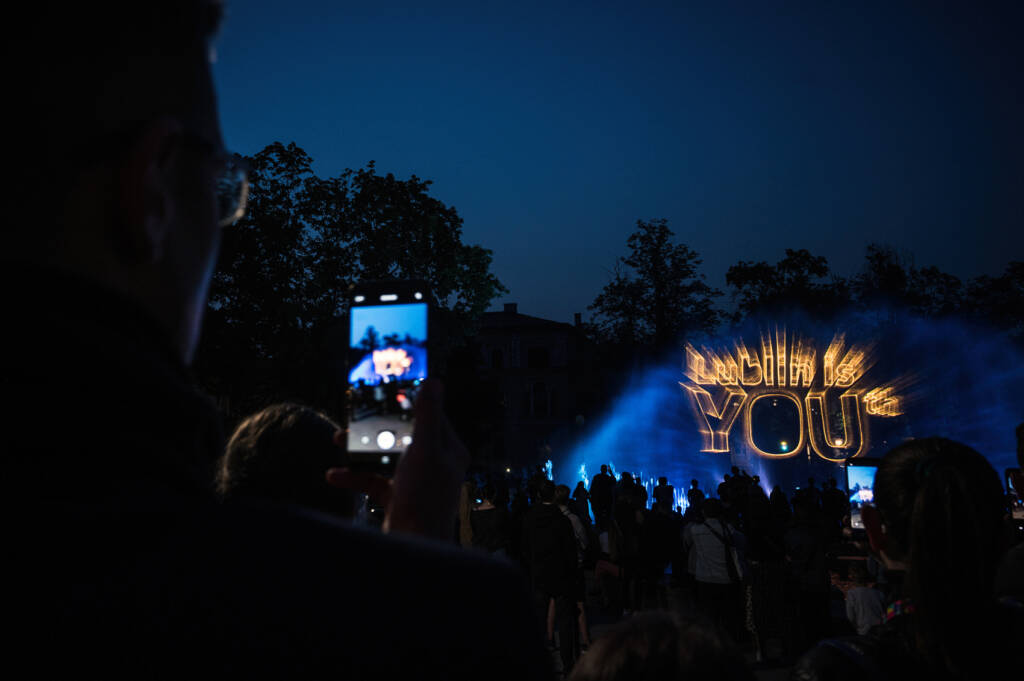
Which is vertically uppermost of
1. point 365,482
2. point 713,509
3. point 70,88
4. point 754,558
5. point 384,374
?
point 70,88

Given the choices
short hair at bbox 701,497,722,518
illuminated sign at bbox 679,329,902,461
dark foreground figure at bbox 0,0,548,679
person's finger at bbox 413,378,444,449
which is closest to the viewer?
dark foreground figure at bbox 0,0,548,679

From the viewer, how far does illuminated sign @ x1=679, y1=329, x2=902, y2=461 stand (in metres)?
32.9

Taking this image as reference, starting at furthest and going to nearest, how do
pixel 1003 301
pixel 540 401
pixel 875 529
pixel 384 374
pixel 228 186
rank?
pixel 540 401 → pixel 1003 301 → pixel 875 529 → pixel 384 374 → pixel 228 186

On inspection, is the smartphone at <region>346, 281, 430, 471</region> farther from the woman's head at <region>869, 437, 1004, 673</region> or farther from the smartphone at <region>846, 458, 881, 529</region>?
the smartphone at <region>846, 458, 881, 529</region>

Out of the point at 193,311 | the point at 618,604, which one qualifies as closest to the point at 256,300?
the point at 618,604

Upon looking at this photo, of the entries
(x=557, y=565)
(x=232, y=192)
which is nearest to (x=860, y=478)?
(x=557, y=565)

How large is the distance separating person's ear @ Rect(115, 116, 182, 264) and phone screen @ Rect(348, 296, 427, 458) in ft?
3.10

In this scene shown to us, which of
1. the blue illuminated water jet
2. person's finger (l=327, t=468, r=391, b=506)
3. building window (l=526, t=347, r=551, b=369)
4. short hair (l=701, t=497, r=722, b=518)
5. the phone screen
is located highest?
building window (l=526, t=347, r=551, b=369)

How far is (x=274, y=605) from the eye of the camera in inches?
25.5

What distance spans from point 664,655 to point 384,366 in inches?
45.0

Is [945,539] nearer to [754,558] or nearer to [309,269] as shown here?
[754,558]

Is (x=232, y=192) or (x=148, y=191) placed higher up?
(x=232, y=192)

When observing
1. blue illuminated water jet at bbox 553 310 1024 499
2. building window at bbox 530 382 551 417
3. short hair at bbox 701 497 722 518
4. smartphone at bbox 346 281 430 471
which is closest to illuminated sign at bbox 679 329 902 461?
blue illuminated water jet at bbox 553 310 1024 499

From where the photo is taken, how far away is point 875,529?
2510mm
